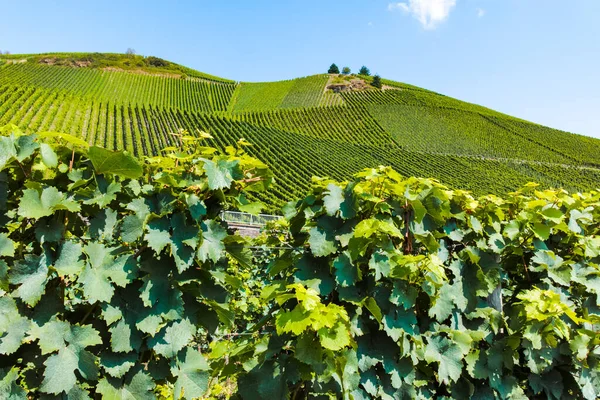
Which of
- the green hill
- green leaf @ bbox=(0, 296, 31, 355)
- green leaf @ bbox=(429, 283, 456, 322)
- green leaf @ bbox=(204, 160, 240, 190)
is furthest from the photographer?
the green hill

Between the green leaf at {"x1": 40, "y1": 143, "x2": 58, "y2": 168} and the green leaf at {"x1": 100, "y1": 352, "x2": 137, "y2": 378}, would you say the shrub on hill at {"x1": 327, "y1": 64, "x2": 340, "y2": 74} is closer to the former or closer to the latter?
the green leaf at {"x1": 40, "y1": 143, "x2": 58, "y2": 168}

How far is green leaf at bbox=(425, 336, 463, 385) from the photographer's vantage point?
2129 mm

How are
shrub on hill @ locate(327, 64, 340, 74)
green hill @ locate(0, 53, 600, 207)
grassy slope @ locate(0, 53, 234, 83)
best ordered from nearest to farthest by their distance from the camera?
green hill @ locate(0, 53, 600, 207), grassy slope @ locate(0, 53, 234, 83), shrub on hill @ locate(327, 64, 340, 74)

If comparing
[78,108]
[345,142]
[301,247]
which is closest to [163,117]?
[78,108]

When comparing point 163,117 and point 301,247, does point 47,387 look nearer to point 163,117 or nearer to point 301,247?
point 301,247

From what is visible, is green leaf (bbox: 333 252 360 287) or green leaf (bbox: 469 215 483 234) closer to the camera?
green leaf (bbox: 333 252 360 287)

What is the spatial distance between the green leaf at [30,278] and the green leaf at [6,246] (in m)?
0.05

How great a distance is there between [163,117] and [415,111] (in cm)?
4078

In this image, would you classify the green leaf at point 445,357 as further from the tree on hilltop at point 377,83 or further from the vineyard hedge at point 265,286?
the tree on hilltop at point 377,83

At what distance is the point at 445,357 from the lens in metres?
2.17

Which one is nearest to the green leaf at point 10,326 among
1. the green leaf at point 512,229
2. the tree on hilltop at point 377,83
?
the green leaf at point 512,229

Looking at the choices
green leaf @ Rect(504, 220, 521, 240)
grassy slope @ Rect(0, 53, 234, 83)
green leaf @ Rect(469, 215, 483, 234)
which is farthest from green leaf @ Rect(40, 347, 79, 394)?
grassy slope @ Rect(0, 53, 234, 83)

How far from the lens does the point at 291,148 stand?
38938 mm

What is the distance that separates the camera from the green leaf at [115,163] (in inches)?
64.9
